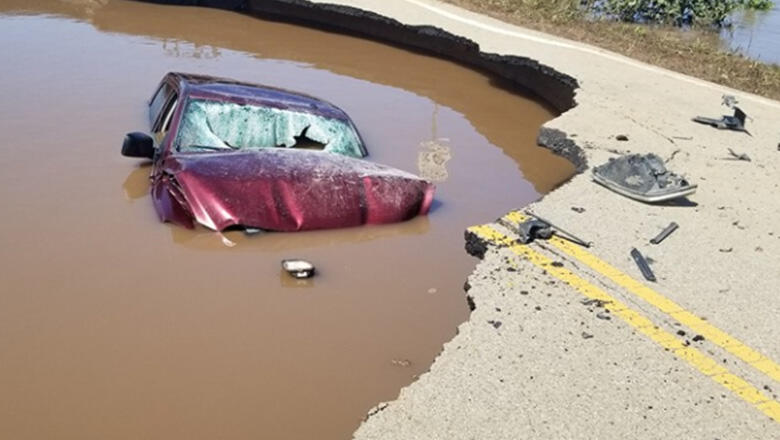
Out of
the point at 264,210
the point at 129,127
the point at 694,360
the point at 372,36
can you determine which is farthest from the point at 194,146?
the point at 372,36

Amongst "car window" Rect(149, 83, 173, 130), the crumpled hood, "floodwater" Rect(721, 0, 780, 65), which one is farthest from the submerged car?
"floodwater" Rect(721, 0, 780, 65)

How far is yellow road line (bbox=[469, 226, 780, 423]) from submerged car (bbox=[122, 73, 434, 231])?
41.5 inches

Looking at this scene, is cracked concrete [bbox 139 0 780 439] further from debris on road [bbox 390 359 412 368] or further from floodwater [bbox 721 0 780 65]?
floodwater [bbox 721 0 780 65]

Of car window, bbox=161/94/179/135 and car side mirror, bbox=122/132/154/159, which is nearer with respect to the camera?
car side mirror, bbox=122/132/154/159

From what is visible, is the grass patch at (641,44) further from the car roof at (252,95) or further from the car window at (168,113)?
the car window at (168,113)

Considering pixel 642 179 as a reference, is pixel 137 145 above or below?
above

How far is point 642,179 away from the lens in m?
7.12

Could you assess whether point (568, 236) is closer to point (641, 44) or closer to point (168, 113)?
point (168, 113)

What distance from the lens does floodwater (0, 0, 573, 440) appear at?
4328 millimetres

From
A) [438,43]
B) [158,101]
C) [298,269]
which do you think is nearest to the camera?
[298,269]

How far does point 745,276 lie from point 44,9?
A: 1328 cm

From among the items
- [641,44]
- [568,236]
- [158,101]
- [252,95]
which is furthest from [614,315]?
[641,44]

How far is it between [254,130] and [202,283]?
189cm

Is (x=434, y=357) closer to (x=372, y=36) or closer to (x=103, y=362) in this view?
(x=103, y=362)
